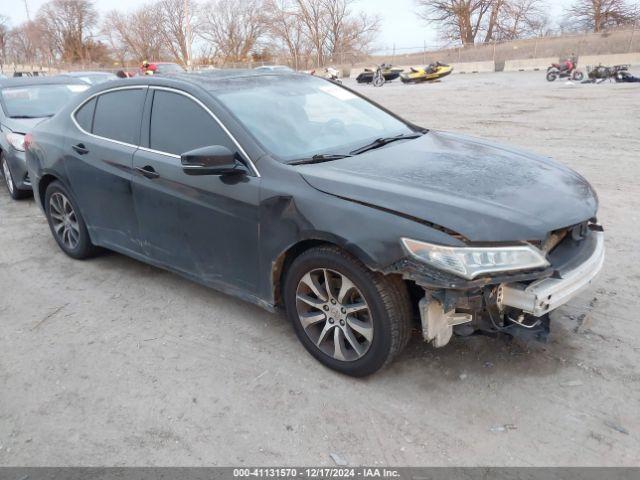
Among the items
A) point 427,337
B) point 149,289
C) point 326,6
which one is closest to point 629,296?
point 427,337

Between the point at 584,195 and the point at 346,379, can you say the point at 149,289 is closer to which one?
the point at 346,379

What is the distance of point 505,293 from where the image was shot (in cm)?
277

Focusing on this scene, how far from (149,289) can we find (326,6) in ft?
226

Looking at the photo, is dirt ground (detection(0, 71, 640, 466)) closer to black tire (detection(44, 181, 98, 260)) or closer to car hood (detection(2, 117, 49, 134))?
black tire (detection(44, 181, 98, 260))

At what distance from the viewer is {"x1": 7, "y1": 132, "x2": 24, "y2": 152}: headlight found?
720cm

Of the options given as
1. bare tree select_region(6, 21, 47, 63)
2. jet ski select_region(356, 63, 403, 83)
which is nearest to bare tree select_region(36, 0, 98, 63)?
bare tree select_region(6, 21, 47, 63)

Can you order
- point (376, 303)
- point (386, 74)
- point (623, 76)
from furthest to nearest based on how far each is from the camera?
point (386, 74), point (623, 76), point (376, 303)

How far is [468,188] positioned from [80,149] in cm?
334

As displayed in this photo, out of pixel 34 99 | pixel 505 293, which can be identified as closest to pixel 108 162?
Result: pixel 505 293

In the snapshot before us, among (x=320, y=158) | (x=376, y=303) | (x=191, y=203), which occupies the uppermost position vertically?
(x=320, y=158)

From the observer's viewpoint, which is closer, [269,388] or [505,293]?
[505,293]

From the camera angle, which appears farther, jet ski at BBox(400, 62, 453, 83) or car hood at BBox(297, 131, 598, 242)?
jet ski at BBox(400, 62, 453, 83)

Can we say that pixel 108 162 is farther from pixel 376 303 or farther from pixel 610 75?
pixel 610 75

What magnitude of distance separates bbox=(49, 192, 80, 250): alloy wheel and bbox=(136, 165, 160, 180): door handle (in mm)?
1343
